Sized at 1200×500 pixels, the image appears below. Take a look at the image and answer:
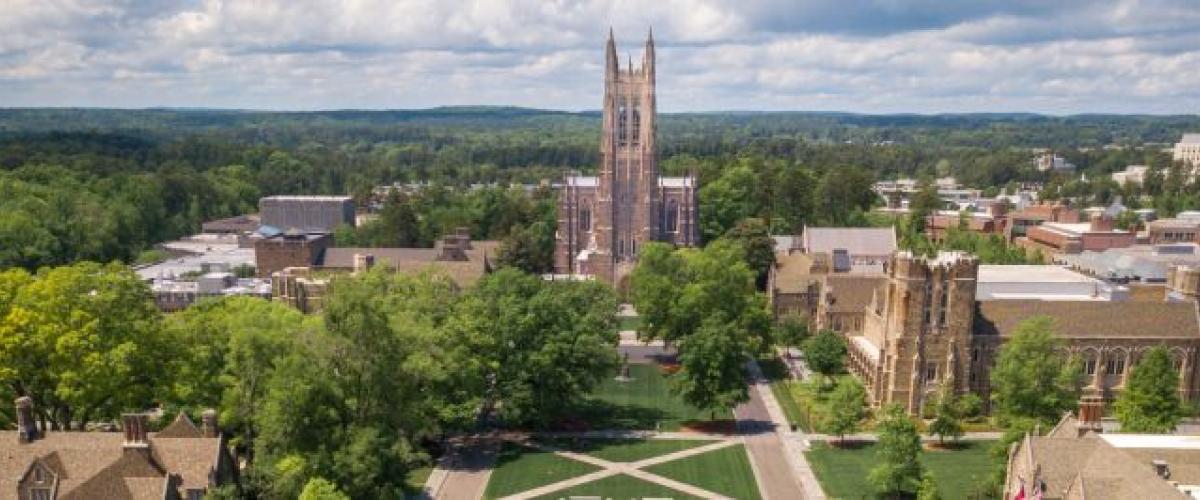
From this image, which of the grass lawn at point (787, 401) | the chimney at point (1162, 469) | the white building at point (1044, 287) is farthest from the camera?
the white building at point (1044, 287)

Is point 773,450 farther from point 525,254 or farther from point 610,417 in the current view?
point 525,254

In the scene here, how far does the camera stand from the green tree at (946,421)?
51.2 m

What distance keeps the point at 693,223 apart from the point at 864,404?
45.4 m

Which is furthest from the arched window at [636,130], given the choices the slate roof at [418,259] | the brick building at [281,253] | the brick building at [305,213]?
the brick building at [305,213]

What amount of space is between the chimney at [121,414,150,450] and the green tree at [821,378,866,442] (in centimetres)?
3593

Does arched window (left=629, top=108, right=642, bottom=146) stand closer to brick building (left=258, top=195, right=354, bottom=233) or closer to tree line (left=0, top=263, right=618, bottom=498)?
tree line (left=0, top=263, right=618, bottom=498)

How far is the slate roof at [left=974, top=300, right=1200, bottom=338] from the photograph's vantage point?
2281 inches

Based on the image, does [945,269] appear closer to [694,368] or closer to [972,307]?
[972,307]

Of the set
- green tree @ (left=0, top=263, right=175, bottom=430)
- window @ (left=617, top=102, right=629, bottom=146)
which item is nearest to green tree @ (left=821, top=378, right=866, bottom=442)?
green tree @ (left=0, top=263, right=175, bottom=430)

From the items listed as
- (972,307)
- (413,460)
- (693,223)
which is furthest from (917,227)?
(413,460)

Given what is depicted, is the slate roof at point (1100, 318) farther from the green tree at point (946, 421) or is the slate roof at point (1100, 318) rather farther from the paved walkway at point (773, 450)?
the paved walkway at point (773, 450)

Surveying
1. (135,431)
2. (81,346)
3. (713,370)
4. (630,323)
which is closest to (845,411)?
(713,370)

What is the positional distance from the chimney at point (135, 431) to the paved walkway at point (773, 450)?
28968 mm

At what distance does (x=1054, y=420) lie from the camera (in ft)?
166
